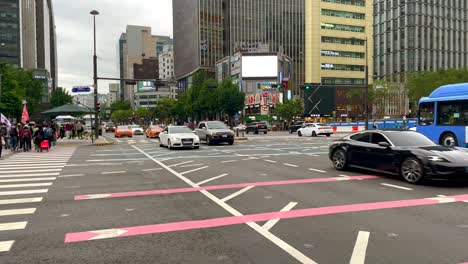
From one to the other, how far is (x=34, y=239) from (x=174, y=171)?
25.2 ft

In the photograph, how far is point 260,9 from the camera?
4660 inches

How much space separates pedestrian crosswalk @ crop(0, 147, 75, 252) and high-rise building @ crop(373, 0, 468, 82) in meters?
101

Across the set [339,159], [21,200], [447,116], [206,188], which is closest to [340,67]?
[447,116]

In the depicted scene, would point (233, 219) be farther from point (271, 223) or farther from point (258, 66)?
point (258, 66)

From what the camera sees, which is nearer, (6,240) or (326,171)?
(6,240)

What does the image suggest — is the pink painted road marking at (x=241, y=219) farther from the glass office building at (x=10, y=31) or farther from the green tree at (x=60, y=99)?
the glass office building at (x=10, y=31)

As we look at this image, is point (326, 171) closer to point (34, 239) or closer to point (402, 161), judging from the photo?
point (402, 161)

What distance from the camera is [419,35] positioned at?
354 ft

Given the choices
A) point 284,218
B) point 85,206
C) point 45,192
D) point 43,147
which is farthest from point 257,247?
point 43,147

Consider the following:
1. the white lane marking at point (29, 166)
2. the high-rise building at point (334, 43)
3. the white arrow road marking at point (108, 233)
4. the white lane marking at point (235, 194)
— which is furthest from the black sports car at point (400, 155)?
the high-rise building at point (334, 43)

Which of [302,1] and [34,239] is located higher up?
[302,1]

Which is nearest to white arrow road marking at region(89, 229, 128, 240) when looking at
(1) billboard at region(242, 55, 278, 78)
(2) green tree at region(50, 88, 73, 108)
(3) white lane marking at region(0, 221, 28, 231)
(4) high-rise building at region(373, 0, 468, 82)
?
(3) white lane marking at region(0, 221, 28, 231)

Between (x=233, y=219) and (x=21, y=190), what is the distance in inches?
247

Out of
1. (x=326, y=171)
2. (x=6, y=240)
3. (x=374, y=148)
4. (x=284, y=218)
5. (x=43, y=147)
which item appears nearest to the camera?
(x=6, y=240)
